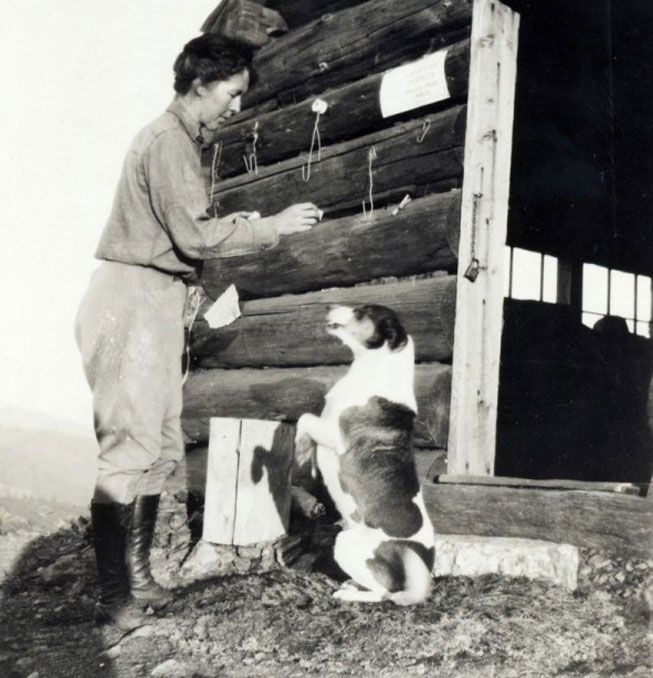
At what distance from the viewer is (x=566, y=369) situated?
24.4 feet

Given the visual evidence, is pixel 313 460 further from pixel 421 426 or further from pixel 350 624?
pixel 350 624

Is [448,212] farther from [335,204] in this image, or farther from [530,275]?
[530,275]

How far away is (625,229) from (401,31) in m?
4.97

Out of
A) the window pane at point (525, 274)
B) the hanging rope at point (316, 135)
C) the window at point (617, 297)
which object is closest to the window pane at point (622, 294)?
the window at point (617, 297)

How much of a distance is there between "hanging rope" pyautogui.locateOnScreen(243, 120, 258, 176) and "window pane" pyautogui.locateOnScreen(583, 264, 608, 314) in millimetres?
4349

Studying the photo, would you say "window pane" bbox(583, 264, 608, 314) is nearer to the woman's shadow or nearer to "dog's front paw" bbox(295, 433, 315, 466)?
"dog's front paw" bbox(295, 433, 315, 466)

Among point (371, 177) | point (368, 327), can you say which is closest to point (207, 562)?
point (368, 327)

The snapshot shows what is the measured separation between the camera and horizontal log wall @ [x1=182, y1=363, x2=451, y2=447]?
151 inches

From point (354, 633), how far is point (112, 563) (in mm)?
1110

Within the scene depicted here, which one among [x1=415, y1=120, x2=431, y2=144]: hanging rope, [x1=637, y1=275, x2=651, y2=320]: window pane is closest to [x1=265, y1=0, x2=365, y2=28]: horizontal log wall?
[x1=415, y1=120, x2=431, y2=144]: hanging rope

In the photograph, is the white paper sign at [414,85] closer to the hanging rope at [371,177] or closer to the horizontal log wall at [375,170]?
the horizontal log wall at [375,170]

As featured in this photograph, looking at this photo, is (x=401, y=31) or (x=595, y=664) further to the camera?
(x=401, y=31)

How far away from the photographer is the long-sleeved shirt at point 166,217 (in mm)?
3170

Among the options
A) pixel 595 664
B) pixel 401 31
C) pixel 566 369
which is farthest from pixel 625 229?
pixel 595 664
